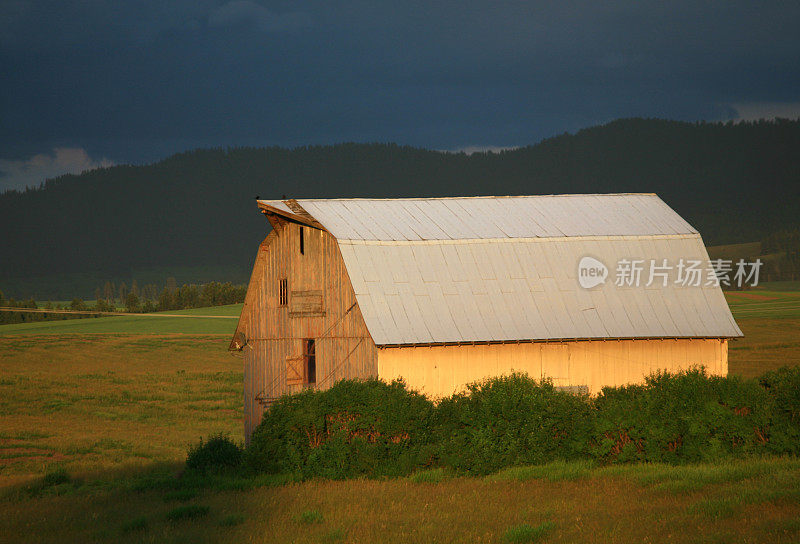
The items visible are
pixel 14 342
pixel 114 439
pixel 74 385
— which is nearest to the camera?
pixel 114 439

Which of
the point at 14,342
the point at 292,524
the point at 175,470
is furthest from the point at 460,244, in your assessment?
the point at 14,342

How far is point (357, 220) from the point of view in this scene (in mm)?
25547

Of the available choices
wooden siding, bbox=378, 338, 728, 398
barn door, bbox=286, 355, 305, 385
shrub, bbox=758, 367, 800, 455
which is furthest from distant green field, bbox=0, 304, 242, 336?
shrub, bbox=758, 367, 800, 455

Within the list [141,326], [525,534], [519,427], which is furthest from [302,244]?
[141,326]

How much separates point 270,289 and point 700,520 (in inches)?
630

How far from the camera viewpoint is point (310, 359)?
83.0 feet

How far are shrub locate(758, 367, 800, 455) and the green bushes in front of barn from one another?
0.02 metres

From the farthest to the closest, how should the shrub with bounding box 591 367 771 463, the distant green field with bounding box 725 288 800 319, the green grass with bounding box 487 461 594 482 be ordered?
1. the distant green field with bounding box 725 288 800 319
2. the shrub with bounding box 591 367 771 463
3. the green grass with bounding box 487 461 594 482

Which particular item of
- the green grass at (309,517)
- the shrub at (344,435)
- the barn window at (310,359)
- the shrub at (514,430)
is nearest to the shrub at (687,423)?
the shrub at (514,430)

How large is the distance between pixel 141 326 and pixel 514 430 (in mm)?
78539

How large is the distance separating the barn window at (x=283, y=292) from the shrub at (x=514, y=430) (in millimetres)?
7870

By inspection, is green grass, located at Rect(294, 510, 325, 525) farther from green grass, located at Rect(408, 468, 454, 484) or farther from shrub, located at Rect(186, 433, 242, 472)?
shrub, located at Rect(186, 433, 242, 472)

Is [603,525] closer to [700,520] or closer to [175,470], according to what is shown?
[700,520]

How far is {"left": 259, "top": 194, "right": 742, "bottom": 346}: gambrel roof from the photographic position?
22.7m
